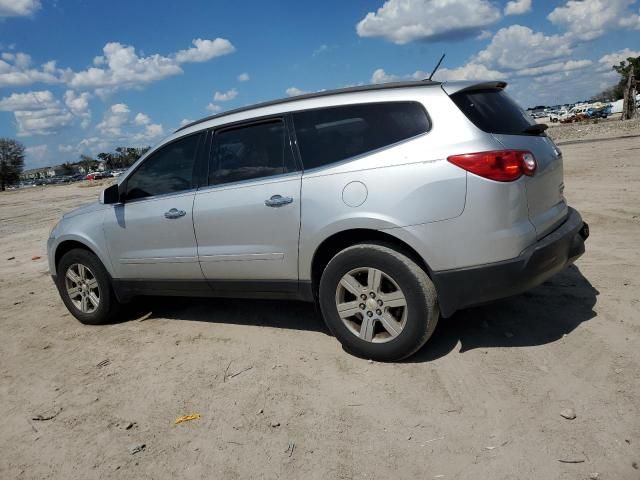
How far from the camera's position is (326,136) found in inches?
156

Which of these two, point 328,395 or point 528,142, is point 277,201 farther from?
point 528,142

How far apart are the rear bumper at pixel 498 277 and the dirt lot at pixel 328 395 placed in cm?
51

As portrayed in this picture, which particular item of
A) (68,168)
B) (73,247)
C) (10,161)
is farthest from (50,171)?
(73,247)

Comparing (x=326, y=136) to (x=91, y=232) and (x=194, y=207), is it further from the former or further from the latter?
(x=91, y=232)

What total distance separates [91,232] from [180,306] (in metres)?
1.21

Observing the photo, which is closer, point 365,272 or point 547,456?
point 547,456

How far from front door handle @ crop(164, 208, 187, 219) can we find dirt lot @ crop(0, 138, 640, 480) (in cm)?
110

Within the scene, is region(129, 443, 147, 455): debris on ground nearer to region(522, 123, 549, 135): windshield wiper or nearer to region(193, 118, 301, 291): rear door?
region(193, 118, 301, 291): rear door

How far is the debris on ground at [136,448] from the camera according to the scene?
3.18m

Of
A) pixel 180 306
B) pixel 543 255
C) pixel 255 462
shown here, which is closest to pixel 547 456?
pixel 543 255

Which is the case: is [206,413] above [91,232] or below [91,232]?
below

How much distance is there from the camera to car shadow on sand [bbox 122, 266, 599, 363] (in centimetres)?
402

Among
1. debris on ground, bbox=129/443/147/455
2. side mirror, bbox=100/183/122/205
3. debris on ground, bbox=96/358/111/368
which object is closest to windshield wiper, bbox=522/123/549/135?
debris on ground, bbox=129/443/147/455

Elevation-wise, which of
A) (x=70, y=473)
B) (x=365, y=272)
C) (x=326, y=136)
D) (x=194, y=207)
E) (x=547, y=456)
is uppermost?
(x=326, y=136)
